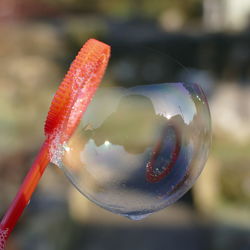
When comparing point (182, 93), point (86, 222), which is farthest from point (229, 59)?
point (182, 93)

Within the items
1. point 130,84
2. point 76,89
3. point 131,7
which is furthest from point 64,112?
point 131,7

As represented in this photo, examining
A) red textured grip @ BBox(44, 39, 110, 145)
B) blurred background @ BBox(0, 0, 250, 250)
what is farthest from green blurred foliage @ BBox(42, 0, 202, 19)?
red textured grip @ BBox(44, 39, 110, 145)

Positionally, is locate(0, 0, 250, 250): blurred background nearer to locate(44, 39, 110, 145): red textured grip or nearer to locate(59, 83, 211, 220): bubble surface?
locate(59, 83, 211, 220): bubble surface

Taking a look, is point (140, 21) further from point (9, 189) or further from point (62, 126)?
point (62, 126)

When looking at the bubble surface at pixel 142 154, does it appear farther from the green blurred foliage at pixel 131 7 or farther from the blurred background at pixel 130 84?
the green blurred foliage at pixel 131 7

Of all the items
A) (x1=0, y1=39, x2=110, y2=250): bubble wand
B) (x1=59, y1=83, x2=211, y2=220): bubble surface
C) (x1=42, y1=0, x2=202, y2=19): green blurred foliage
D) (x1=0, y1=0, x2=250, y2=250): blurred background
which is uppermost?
(x1=0, y1=39, x2=110, y2=250): bubble wand

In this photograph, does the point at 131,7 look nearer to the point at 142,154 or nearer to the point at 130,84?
the point at 130,84
